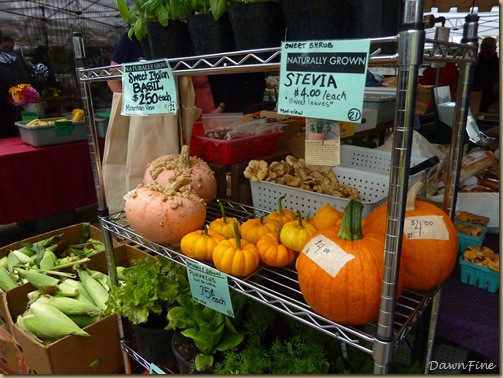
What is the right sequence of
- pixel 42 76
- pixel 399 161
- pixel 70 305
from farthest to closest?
pixel 42 76
pixel 70 305
pixel 399 161

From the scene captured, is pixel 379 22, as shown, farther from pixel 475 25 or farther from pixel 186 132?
pixel 186 132

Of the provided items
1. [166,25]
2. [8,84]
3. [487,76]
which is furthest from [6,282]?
[487,76]

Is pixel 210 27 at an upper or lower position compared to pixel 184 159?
upper

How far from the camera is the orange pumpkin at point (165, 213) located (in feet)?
2.97

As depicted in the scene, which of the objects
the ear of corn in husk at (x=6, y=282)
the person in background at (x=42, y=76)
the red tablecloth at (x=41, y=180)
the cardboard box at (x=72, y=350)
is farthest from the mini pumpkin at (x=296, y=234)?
the person in background at (x=42, y=76)

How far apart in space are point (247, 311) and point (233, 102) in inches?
32.9

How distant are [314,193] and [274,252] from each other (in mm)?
250

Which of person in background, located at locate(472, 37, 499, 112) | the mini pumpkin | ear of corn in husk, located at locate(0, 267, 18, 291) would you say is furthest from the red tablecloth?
person in background, located at locate(472, 37, 499, 112)

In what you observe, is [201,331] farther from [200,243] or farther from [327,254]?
[327,254]

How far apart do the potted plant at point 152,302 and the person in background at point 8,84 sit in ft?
8.37

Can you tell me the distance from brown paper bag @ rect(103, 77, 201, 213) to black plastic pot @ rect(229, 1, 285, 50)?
46cm

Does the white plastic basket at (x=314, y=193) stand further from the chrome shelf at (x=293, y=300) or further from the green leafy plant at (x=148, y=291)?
the green leafy plant at (x=148, y=291)

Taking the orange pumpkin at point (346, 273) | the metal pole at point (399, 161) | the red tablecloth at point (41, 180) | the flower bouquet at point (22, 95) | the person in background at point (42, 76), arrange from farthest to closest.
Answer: the person in background at point (42, 76)
the flower bouquet at point (22, 95)
the red tablecloth at point (41, 180)
the orange pumpkin at point (346, 273)
the metal pole at point (399, 161)

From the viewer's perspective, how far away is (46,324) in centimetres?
127
